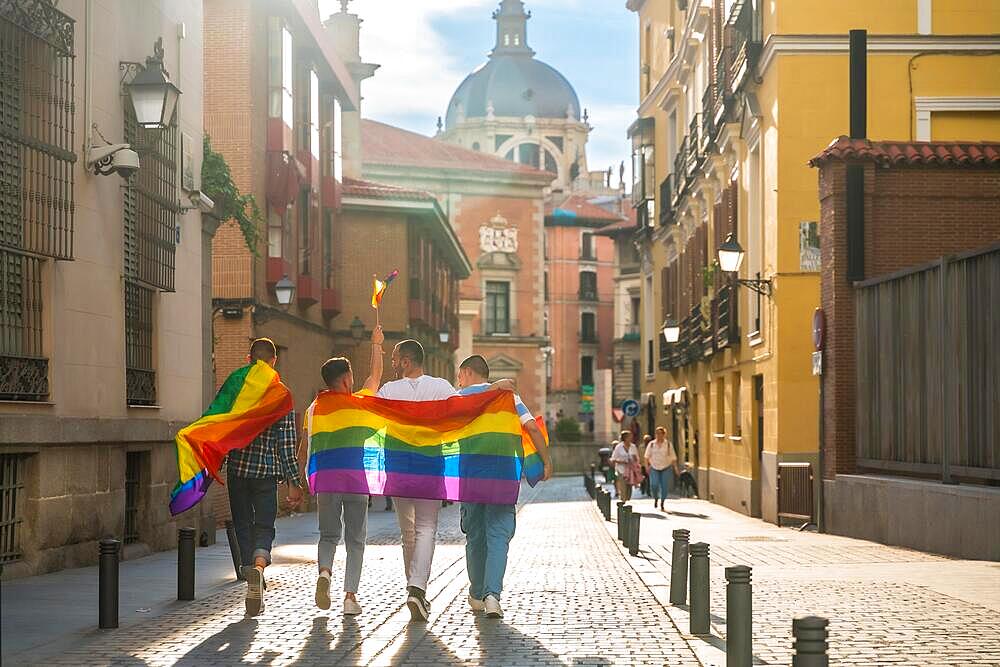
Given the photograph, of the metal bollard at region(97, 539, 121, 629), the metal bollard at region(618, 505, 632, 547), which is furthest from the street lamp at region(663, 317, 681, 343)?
the metal bollard at region(97, 539, 121, 629)

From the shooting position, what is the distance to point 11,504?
44.7ft

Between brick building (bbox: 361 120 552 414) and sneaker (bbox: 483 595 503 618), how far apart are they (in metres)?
70.5

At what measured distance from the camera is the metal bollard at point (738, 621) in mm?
8047

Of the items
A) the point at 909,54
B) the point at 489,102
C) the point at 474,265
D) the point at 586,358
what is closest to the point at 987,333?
the point at 909,54

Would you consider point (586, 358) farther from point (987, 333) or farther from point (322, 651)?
point (322, 651)

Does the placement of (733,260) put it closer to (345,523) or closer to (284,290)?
(284,290)

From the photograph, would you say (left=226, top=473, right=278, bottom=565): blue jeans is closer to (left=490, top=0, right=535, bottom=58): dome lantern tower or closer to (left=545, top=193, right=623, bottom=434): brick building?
(left=545, top=193, right=623, bottom=434): brick building

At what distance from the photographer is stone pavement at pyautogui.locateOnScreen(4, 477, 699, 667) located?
30.0 feet

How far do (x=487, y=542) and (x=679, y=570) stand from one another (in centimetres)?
166

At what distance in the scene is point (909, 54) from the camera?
87.5 feet

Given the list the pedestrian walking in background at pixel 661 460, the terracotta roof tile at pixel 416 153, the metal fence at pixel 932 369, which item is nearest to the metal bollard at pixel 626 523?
the metal fence at pixel 932 369

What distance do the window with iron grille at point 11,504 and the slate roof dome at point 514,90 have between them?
13428 centimetres

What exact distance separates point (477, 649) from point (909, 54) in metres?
19.5

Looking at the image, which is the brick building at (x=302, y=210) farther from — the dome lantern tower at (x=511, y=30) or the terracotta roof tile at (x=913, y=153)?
the dome lantern tower at (x=511, y=30)
